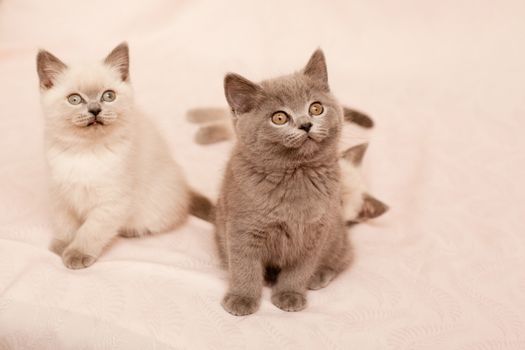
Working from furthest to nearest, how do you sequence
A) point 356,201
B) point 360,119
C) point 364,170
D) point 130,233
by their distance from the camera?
point 360,119 → point 364,170 → point 356,201 → point 130,233

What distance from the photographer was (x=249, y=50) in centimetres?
284

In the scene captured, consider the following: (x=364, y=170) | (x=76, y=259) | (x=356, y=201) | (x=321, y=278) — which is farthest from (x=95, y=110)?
(x=364, y=170)

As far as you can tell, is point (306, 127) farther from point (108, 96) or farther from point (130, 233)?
point (130, 233)

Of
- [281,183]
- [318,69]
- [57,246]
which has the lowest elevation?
[57,246]

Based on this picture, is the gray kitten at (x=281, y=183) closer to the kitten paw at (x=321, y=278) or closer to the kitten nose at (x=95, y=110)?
the kitten paw at (x=321, y=278)

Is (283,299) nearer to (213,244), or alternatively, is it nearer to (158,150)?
(213,244)

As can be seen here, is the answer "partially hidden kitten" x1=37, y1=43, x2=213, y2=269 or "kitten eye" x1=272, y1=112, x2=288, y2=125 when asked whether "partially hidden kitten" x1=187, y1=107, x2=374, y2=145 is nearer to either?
"partially hidden kitten" x1=37, y1=43, x2=213, y2=269

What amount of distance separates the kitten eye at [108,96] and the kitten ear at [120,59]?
78mm

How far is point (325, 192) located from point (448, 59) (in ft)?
5.38

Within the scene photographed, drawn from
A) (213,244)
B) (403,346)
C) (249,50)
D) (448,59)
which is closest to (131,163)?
(213,244)

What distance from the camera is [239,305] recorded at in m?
1.38

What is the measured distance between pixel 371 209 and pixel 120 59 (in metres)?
0.90

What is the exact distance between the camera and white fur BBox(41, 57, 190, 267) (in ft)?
5.00

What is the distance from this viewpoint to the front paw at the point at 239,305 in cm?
138
